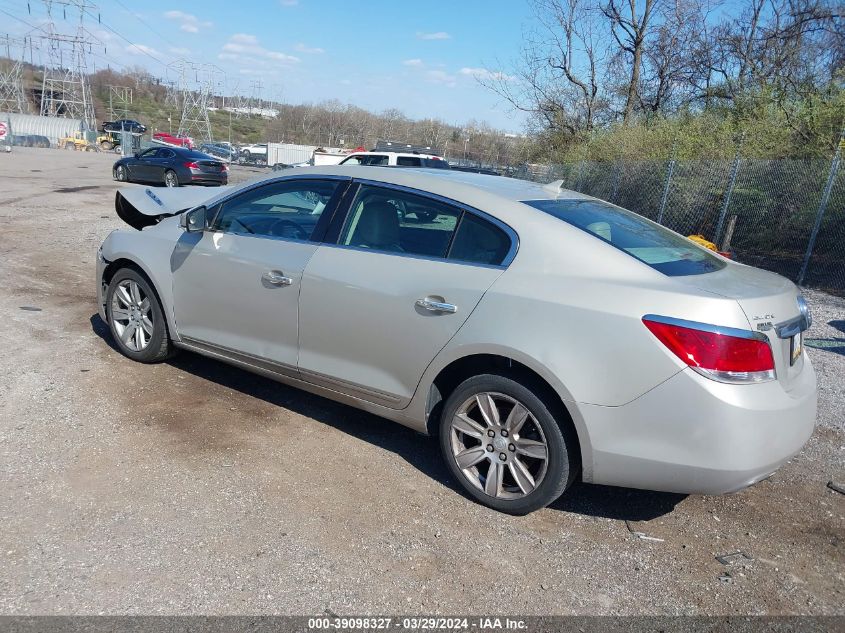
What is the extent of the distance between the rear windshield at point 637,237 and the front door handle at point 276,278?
4.94 feet

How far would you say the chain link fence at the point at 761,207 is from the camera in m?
11.9

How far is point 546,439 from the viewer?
3.26 m

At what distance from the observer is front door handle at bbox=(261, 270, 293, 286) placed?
4.08m

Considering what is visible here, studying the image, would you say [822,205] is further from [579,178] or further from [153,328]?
[153,328]

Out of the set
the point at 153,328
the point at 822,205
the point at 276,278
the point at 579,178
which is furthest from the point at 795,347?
the point at 579,178

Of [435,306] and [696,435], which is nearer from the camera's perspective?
[696,435]

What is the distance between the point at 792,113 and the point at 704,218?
3.08 meters

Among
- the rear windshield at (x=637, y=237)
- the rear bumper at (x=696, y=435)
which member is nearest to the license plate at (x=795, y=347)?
the rear bumper at (x=696, y=435)

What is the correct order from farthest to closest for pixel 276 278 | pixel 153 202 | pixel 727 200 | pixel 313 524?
1. pixel 727 200
2. pixel 153 202
3. pixel 276 278
4. pixel 313 524

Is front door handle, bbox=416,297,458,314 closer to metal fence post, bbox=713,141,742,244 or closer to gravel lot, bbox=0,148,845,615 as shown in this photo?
gravel lot, bbox=0,148,845,615

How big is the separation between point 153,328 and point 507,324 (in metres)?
2.96

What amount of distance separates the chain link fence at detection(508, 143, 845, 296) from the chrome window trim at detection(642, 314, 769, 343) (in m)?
9.83

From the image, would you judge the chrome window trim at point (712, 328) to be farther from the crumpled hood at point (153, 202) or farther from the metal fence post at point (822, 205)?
the metal fence post at point (822, 205)

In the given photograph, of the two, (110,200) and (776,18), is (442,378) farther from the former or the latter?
(776,18)
